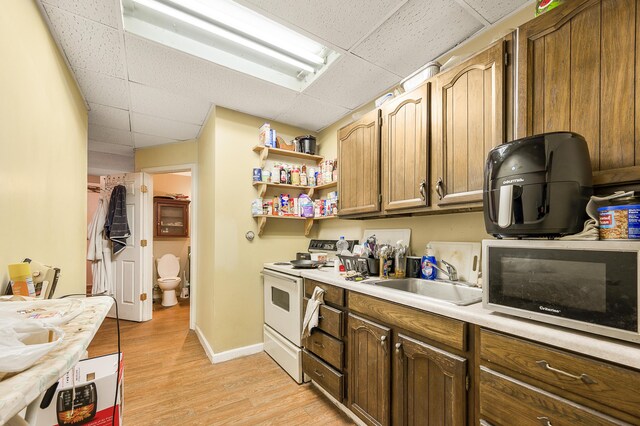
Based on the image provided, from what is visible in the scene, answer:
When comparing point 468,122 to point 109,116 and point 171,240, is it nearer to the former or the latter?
point 109,116

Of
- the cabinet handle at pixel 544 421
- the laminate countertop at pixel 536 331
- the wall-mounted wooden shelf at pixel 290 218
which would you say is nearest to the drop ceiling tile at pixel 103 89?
the wall-mounted wooden shelf at pixel 290 218

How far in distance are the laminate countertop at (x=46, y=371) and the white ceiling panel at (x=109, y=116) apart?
267 centimetres

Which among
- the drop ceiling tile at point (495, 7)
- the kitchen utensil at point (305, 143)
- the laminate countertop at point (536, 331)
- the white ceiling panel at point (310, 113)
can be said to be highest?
the drop ceiling tile at point (495, 7)

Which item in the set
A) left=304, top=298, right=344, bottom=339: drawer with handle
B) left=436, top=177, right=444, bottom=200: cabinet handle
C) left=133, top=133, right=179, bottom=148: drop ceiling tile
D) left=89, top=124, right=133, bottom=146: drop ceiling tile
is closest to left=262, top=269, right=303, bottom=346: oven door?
left=304, top=298, right=344, bottom=339: drawer with handle

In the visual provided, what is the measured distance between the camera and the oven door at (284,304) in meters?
2.18

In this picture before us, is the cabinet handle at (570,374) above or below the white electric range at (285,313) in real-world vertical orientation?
above

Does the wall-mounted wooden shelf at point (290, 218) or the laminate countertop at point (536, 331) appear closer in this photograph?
the laminate countertop at point (536, 331)

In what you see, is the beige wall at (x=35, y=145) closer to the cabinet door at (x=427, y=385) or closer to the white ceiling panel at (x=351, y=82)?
the white ceiling panel at (x=351, y=82)

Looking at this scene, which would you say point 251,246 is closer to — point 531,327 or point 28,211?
point 28,211

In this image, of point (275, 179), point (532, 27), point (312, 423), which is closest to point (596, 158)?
point (532, 27)

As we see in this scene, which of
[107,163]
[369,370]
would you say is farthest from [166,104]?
[369,370]

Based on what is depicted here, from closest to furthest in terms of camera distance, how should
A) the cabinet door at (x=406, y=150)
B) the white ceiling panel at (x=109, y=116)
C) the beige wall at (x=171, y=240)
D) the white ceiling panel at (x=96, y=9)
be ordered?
the white ceiling panel at (x=96, y=9) < the cabinet door at (x=406, y=150) < the white ceiling panel at (x=109, y=116) < the beige wall at (x=171, y=240)

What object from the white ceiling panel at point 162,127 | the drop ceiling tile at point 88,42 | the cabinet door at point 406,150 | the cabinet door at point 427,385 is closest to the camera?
the cabinet door at point 427,385

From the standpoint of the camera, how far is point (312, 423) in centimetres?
171
